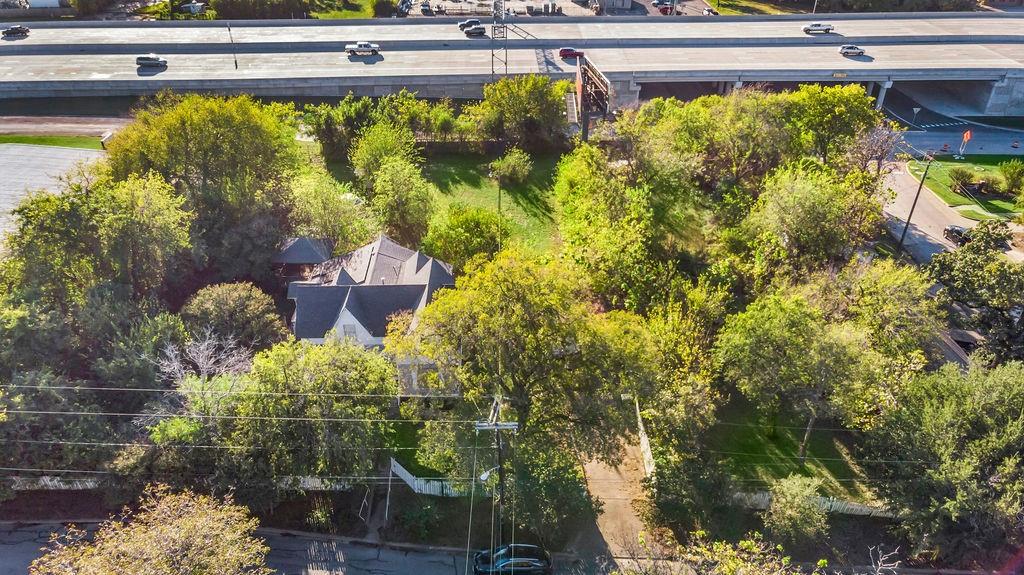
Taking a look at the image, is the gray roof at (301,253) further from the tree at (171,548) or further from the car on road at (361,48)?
the car on road at (361,48)

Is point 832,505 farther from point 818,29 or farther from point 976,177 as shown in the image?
point 818,29

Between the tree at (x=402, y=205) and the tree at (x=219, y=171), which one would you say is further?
the tree at (x=402, y=205)

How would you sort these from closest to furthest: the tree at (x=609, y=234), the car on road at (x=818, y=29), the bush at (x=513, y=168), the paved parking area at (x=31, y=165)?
the tree at (x=609, y=234), the paved parking area at (x=31, y=165), the bush at (x=513, y=168), the car on road at (x=818, y=29)

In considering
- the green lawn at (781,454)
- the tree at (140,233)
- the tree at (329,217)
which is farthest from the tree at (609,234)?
the tree at (140,233)

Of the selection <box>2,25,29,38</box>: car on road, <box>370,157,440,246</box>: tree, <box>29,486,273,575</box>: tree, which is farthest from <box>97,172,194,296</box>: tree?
<box>2,25,29,38</box>: car on road

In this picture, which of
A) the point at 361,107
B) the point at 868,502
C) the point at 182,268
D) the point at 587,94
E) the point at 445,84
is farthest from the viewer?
the point at 445,84

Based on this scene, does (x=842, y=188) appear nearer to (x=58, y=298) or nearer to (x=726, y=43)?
(x=726, y=43)

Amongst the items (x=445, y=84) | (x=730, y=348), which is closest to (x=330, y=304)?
(x=730, y=348)
